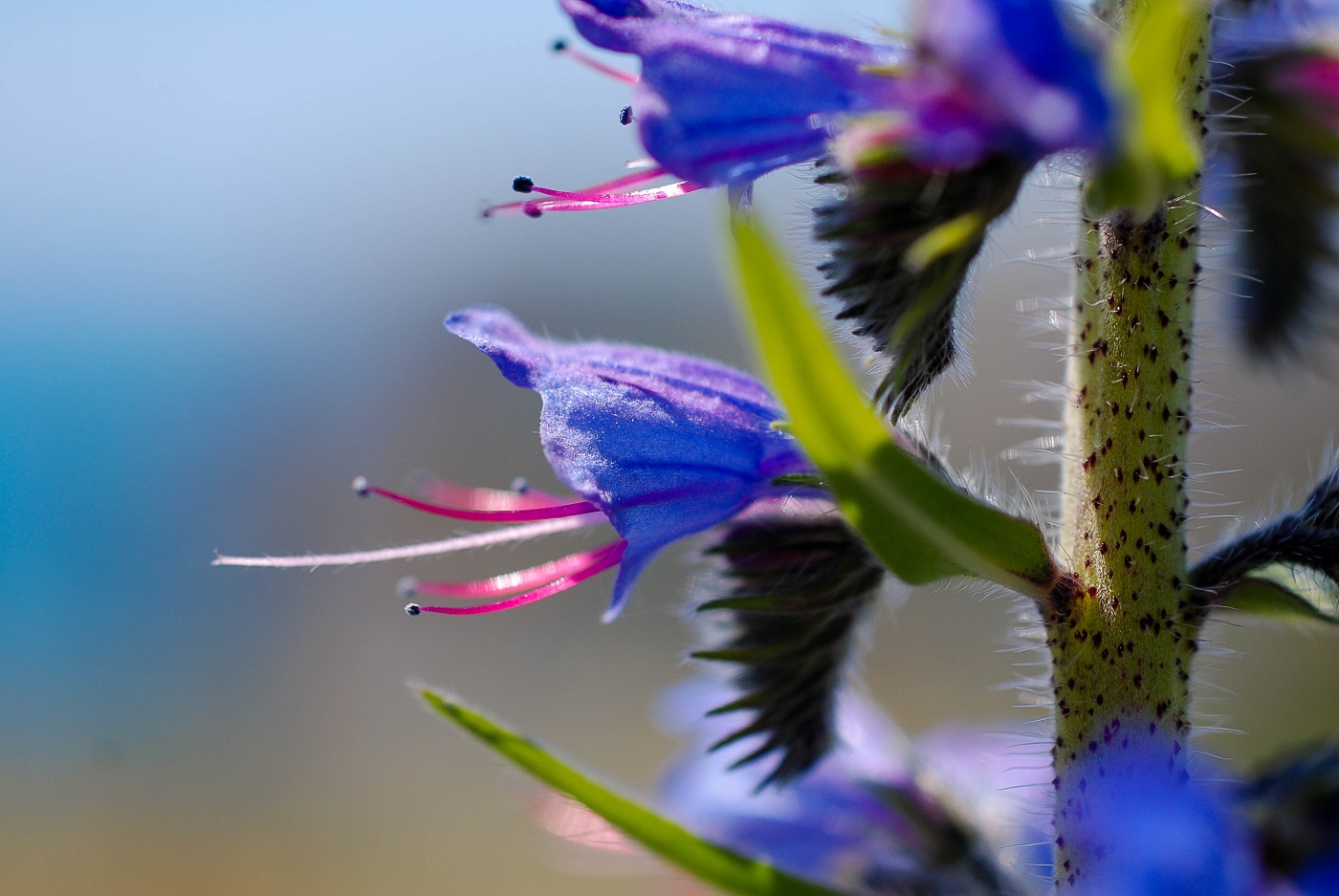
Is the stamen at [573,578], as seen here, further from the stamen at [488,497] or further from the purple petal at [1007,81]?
the purple petal at [1007,81]

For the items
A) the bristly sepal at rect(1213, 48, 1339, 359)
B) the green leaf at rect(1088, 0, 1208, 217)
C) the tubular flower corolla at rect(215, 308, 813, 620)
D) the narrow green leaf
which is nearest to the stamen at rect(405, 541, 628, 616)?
the tubular flower corolla at rect(215, 308, 813, 620)

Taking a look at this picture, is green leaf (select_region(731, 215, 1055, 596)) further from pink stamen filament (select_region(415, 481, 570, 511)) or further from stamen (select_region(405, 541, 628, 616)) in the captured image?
pink stamen filament (select_region(415, 481, 570, 511))

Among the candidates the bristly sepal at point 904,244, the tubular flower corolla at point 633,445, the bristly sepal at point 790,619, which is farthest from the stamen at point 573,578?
the bristly sepal at point 904,244

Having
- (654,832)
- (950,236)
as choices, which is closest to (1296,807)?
(654,832)

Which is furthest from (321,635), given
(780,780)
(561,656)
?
(780,780)

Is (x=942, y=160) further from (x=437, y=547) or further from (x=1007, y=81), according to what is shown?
(x=437, y=547)

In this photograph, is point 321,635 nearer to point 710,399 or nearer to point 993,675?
point 993,675
